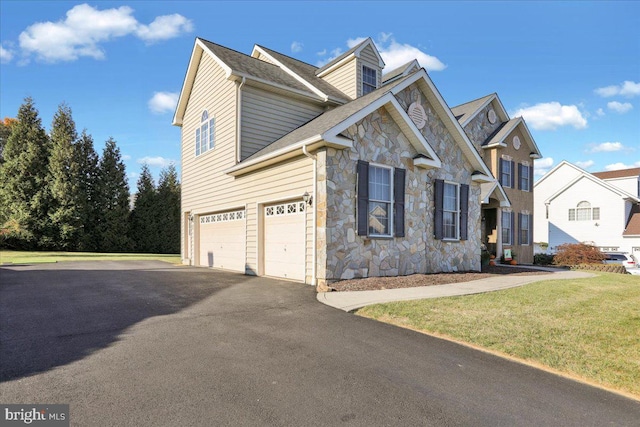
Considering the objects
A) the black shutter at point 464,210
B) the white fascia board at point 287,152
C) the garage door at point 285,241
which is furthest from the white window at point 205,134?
the black shutter at point 464,210

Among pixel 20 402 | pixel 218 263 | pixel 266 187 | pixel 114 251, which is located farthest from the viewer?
pixel 114 251

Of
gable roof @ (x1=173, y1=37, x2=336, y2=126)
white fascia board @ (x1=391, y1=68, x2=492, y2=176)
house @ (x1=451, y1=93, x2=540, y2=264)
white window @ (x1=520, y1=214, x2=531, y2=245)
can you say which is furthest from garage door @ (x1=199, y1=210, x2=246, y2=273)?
white window @ (x1=520, y1=214, x2=531, y2=245)

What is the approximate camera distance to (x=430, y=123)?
1310 cm

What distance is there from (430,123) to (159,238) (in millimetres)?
22744

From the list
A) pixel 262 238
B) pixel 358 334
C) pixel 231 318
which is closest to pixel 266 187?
pixel 262 238

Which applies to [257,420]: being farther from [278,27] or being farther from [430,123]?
[278,27]

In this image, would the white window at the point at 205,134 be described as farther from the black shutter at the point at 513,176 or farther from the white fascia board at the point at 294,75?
the black shutter at the point at 513,176

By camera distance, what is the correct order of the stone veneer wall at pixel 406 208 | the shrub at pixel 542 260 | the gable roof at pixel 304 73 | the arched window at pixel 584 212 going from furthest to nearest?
the arched window at pixel 584 212
the shrub at pixel 542 260
the gable roof at pixel 304 73
the stone veneer wall at pixel 406 208

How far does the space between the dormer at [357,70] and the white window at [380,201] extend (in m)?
6.36

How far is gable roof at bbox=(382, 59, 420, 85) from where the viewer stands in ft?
61.5

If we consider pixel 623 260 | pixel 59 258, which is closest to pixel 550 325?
pixel 623 260

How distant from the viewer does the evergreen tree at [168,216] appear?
28.9 metres

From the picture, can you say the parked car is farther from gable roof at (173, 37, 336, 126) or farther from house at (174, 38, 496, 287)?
gable roof at (173, 37, 336, 126)

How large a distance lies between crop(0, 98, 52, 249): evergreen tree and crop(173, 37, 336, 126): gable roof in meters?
15.7
